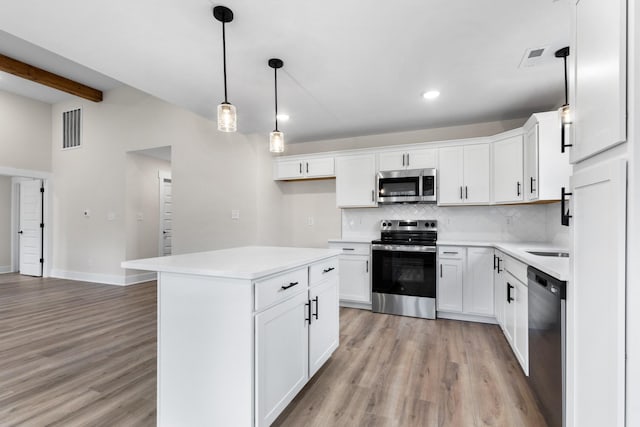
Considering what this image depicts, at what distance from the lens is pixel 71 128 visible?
5793 mm

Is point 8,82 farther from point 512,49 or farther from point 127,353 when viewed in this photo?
point 512,49

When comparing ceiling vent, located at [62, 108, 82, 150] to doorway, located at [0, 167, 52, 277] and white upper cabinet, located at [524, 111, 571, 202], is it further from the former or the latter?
white upper cabinet, located at [524, 111, 571, 202]

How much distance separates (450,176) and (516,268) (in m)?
1.59

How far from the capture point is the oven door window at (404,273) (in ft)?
11.7

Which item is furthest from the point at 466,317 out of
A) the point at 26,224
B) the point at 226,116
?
the point at 26,224

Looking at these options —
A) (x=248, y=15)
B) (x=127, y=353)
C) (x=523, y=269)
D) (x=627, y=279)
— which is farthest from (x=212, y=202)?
(x=627, y=279)

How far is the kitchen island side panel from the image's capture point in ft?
4.87

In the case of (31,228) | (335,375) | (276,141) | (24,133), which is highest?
(24,133)

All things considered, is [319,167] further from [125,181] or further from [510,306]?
[125,181]

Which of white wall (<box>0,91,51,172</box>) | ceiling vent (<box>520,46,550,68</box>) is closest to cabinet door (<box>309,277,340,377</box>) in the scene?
ceiling vent (<box>520,46,550,68</box>)

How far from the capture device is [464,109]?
3459 millimetres

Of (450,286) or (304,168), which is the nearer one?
(450,286)

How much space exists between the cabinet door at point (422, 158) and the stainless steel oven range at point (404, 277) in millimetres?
955

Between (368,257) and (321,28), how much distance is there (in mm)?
2665
